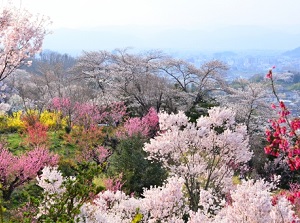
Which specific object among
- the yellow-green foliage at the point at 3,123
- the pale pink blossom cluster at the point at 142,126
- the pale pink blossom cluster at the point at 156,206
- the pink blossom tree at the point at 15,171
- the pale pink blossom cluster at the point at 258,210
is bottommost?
the yellow-green foliage at the point at 3,123

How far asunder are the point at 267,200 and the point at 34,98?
29.6 metres

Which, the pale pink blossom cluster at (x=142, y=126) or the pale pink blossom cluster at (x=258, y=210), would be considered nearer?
the pale pink blossom cluster at (x=258, y=210)

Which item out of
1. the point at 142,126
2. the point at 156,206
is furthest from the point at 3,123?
the point at 156,206

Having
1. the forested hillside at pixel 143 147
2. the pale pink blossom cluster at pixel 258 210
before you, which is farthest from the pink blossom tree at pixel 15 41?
the pale pink blossom cluster at pixel 258 210

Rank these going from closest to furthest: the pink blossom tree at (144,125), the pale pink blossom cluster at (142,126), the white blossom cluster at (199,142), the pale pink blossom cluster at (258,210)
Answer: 1. the pale pink blossom cluster at (258,210)
2. the white blossom cluster at (199,142)
3. the pale pink blossom cluster at (142,126)
4. the pink blossom tree at (144,125)

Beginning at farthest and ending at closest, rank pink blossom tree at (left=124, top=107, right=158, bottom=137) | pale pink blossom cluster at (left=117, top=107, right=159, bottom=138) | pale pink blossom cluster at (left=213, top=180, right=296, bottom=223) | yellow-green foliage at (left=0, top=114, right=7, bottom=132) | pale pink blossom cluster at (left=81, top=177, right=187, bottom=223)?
1. yellow-green foliage at (left=0, top=114, right=7, bottom=132)
2. pink blossom tree at (left=124, top=107, right=158, bottom=137)
3. pale pink blossom cluster at (left=117, top=107, right=159, bottom=138)
4. pale pink blossom cluster at (left=81, top=177, right=187, bottom=223)
5. pale pink blossom cluster at (left=213, top=180, right=296, bottom=223)

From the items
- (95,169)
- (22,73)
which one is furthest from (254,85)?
(22,73)

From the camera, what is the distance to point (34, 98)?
32.8 m

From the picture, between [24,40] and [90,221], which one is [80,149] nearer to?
[24,40]

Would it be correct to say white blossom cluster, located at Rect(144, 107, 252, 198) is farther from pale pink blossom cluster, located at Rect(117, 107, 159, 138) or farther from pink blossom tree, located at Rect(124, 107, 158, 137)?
pink blossom tree, located at Rect(124, 107, 158, 137)

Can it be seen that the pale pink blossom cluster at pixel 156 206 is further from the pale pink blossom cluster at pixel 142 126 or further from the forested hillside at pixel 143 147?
the pale pink blossom cluster at pixel 142 126

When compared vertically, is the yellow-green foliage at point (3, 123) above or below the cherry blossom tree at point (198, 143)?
below

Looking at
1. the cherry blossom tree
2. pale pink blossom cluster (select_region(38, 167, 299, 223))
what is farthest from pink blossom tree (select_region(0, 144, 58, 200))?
pale pink blossom cluster (select_region(38, 167, 299, 223))

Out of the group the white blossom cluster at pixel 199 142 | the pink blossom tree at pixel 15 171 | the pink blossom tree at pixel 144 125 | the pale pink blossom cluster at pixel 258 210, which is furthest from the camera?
the pink blossom tree at pixel 144 125
